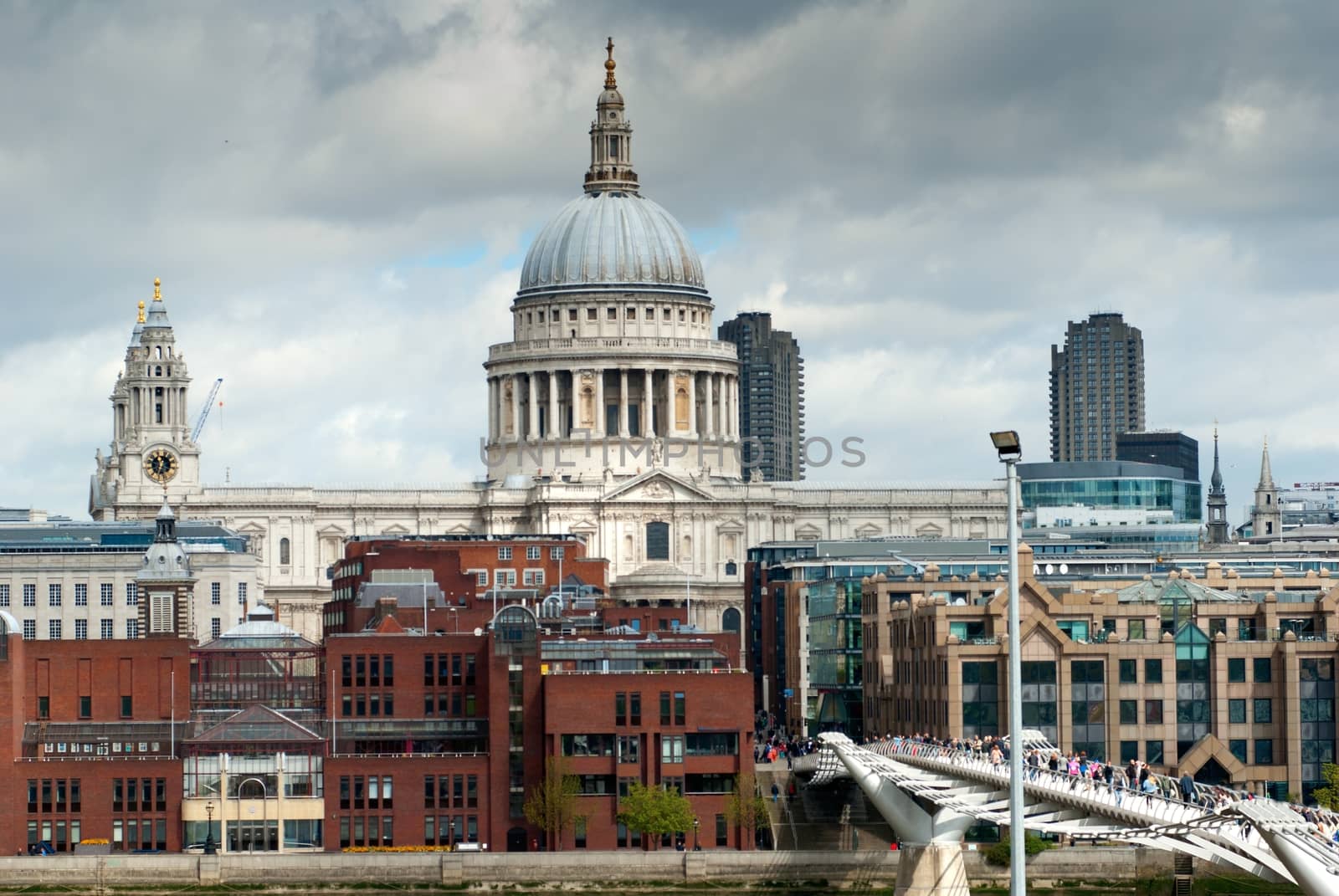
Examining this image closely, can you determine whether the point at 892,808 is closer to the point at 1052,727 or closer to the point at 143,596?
the point at 1052,727

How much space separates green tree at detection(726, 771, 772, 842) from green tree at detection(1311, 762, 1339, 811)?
21.0m

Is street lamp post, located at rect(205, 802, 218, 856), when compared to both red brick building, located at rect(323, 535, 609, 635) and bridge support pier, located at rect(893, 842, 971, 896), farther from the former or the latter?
bridge support pier, located at rect(893, 842, 971, 896)

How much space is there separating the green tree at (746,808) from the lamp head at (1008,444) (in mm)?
48239

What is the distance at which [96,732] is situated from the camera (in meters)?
145

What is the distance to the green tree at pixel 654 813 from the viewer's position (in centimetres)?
13412

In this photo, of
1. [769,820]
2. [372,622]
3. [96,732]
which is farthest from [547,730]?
[372,622]

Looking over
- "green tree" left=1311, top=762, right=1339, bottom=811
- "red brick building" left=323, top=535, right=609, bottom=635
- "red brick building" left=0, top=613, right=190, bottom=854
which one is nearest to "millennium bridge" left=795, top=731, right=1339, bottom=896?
"green tree" left=1311, top=762, right=1339, bottom=811

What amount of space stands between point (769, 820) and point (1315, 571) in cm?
3700

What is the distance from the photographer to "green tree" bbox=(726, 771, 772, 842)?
136m

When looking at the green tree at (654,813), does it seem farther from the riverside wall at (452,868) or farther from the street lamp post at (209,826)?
the street lamp post at (209,826)

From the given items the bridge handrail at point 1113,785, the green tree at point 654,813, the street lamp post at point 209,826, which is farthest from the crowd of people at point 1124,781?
the street lamp post at point 209,826

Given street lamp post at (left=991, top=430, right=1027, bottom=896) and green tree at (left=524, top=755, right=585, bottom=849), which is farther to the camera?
green tree at (left=524, top=755, right=585, bottom=849)

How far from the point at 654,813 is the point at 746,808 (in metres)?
4.14

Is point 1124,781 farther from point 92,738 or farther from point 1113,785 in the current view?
point 92,738
